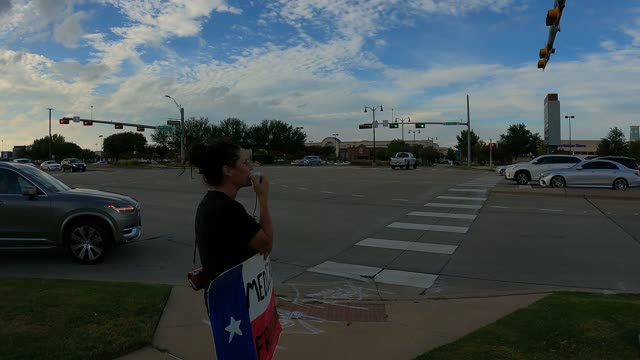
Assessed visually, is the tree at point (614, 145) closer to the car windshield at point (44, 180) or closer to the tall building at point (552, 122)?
the tall building at point (552, 122)

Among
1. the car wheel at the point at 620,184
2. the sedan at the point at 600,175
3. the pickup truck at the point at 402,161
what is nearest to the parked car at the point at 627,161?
the sedan at the point at 600,175

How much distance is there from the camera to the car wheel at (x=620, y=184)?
22.5 m

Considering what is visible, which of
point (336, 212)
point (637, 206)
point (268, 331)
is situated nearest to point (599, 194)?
point (637, 206)

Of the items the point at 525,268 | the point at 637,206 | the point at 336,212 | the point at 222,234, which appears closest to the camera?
the point at 222,234

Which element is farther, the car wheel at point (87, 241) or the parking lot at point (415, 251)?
the car wheel at point (87, 241)

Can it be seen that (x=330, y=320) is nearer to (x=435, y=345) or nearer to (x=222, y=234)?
(x=435, y=345)

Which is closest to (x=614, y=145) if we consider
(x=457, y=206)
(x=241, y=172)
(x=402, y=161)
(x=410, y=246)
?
(x=402, y=161)

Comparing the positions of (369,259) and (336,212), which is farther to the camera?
(336,212)

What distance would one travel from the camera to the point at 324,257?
9.06 meters

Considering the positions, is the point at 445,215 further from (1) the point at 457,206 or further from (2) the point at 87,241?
(2) the point at 87,241

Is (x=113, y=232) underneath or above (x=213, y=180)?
underneath

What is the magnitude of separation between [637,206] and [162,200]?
657 inches

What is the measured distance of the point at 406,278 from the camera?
7535 mm

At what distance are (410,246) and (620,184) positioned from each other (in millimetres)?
17224
